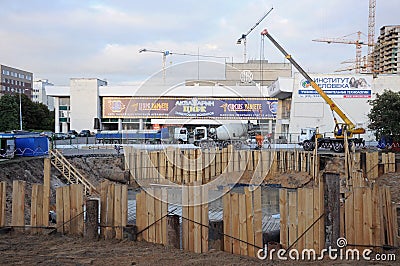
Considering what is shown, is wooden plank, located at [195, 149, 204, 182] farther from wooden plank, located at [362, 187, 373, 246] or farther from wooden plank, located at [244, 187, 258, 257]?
wooden plank, located at [362, 187, 373, 246]

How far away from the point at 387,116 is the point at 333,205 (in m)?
34.7

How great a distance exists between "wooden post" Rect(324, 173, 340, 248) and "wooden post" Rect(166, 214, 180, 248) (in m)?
2.84

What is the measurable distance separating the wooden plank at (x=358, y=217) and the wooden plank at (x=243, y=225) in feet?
6.54

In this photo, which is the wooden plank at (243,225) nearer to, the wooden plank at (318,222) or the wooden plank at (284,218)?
the wooden plank at (284,218)

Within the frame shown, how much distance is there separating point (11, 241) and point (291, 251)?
5.55 m

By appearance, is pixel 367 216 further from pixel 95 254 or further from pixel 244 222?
pixel 95 254

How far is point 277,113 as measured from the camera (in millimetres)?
64688

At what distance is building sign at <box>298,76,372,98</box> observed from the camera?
5362cm

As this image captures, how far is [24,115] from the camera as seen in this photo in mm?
75812

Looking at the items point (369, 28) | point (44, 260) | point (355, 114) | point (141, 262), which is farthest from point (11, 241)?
point (369, 28)

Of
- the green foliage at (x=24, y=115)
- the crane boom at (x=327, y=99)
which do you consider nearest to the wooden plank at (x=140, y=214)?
the crane boom at (x=327, y=99)

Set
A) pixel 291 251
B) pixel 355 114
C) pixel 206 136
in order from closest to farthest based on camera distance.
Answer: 1. pixel 291 251
2. pixel 206 136
3. pixel 355 114

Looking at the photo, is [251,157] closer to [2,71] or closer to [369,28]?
[369,28]

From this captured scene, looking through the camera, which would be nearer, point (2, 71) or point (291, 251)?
point (291, 251)
